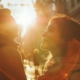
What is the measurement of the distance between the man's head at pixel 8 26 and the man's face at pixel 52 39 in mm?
350

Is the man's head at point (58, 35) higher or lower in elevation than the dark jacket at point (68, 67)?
higher

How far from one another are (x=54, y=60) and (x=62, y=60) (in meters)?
0.09

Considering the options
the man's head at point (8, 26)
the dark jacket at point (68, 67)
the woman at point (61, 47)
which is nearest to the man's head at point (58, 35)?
the woman at point (61, 47)

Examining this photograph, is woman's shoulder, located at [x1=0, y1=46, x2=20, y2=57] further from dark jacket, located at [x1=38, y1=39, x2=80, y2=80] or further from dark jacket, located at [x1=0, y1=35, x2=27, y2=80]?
dark jacket, located at [x1=38, y1=39, x2=80, y2=80]

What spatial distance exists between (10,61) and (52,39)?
0.56 m

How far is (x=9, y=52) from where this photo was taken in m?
2.56

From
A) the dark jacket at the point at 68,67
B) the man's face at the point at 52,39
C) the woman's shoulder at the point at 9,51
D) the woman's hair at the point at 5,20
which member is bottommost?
the dark jacket at the point at 68,67

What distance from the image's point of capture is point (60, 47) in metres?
2.84

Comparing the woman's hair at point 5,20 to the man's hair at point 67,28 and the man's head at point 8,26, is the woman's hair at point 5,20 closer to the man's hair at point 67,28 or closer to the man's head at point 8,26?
the man's head at point 8,26

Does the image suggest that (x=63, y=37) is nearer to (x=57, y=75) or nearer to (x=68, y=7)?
(x=57, y=75)

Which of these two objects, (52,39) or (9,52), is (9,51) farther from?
(52,39)

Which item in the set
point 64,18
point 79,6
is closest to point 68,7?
point 79,6

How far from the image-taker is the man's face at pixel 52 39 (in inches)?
112

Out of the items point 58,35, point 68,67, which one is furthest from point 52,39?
point 68,67
